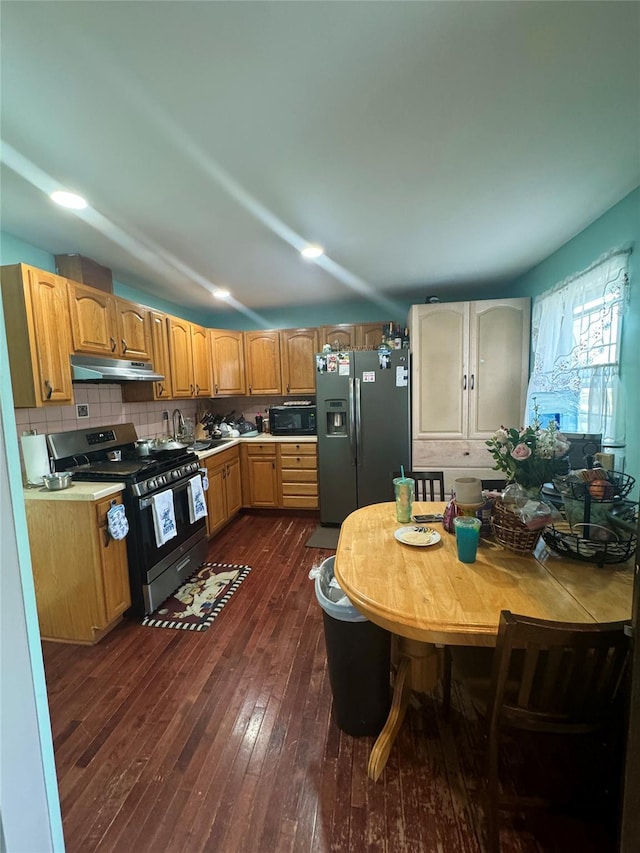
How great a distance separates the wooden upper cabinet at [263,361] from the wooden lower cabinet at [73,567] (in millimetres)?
2343

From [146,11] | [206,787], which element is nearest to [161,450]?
[206,787]

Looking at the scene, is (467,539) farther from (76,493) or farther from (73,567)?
(73,567)

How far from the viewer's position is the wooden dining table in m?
1.01

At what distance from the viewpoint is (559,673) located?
0.93m

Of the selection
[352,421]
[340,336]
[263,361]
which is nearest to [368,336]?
[340,336]

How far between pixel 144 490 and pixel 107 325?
4.04ft

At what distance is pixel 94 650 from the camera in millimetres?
1984

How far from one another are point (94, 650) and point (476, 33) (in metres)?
3.15

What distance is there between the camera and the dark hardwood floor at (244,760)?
1.11m

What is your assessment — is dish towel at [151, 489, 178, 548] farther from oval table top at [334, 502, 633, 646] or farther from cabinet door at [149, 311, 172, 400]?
oval table top at [334, 502, 633, 646]

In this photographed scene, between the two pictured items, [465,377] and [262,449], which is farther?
[262,449]

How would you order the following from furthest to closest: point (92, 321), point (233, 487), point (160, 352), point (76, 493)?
point (233, 487) < point (160, 352) < point (92, 321) < point (76, 493)

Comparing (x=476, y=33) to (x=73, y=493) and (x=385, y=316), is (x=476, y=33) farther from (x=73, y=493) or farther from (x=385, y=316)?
(x=385, y=316)

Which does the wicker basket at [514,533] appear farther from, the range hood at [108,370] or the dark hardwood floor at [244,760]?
the range hood at [108,370]
